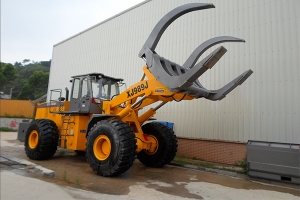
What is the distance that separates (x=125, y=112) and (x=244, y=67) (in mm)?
4776

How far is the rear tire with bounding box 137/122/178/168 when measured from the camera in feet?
23.0

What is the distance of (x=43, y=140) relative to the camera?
7.20 m

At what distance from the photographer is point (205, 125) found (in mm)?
8836

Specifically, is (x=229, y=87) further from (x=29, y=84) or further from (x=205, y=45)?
(x=29, y=84)

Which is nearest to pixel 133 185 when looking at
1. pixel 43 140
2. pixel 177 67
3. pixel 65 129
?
pixel 177 67

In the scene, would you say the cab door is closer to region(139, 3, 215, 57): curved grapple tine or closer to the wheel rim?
the wheel rim

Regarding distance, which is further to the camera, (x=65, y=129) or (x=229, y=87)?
(x=65, y=129)

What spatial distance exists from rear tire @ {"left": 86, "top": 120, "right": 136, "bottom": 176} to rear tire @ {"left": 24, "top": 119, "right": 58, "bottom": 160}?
2022 millimetres

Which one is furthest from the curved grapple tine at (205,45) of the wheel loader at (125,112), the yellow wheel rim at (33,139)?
the yellow wheel rim at (33,139)

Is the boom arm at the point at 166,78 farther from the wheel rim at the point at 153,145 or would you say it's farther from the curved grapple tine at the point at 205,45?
the wheel rim at the point at 153,145

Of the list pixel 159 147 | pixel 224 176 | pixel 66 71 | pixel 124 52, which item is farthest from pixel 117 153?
pixel 66 71

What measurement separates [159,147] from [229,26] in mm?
5415

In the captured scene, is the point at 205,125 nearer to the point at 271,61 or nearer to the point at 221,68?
the point at 221,68

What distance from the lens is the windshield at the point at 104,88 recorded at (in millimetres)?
7320
